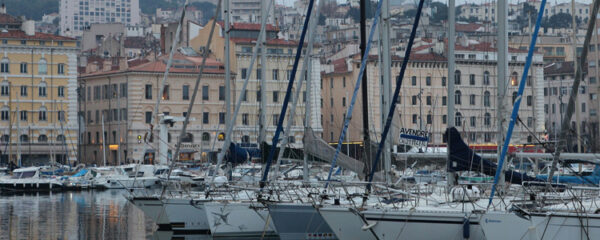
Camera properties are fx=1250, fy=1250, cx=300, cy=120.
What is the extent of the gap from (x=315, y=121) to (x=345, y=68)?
7.17m

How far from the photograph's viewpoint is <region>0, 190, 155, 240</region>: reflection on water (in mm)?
46031

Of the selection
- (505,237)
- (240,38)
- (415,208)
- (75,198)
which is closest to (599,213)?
(505,237)

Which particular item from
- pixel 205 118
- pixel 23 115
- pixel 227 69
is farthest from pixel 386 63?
pixel 23 115

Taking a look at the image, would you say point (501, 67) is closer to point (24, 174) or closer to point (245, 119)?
point (24, 174)

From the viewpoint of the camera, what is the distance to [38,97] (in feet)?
359

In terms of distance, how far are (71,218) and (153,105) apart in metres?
53.4

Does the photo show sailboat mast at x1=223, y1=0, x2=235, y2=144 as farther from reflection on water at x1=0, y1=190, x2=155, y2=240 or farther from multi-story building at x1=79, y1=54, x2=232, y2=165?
multi-story building at x1=79, y1=54, x2=232, y2=165

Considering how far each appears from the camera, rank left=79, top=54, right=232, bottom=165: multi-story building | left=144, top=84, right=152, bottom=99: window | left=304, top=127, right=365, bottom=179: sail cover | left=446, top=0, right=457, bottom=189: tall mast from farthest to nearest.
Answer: left=144, top=84, right=152, bottom=99: window, left=79, top=54, right=232, bottom=165: multi-story building, left=304, top=127, right=365, bottom=179: sail cover, left=446, top=0, right=457, bottom=189: tall mast

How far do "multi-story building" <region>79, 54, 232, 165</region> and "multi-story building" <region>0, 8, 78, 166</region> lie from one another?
342 centimetres

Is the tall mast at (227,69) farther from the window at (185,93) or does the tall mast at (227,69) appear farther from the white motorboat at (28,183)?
the window at (185,93)

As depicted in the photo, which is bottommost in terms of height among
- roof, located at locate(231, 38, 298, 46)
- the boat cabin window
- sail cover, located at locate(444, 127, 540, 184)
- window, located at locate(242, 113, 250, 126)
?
the boat cabin window

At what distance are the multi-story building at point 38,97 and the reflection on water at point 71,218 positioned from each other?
31.0 meters

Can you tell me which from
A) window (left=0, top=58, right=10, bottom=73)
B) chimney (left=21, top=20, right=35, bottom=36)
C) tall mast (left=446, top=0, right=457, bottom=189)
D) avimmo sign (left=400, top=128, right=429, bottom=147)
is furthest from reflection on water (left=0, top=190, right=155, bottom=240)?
chimney (left=21, top=20, right=35, bottom=36)

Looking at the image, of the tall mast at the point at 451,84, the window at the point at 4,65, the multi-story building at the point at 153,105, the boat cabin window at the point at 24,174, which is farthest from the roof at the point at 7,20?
the tall mast at the point at 451,84
